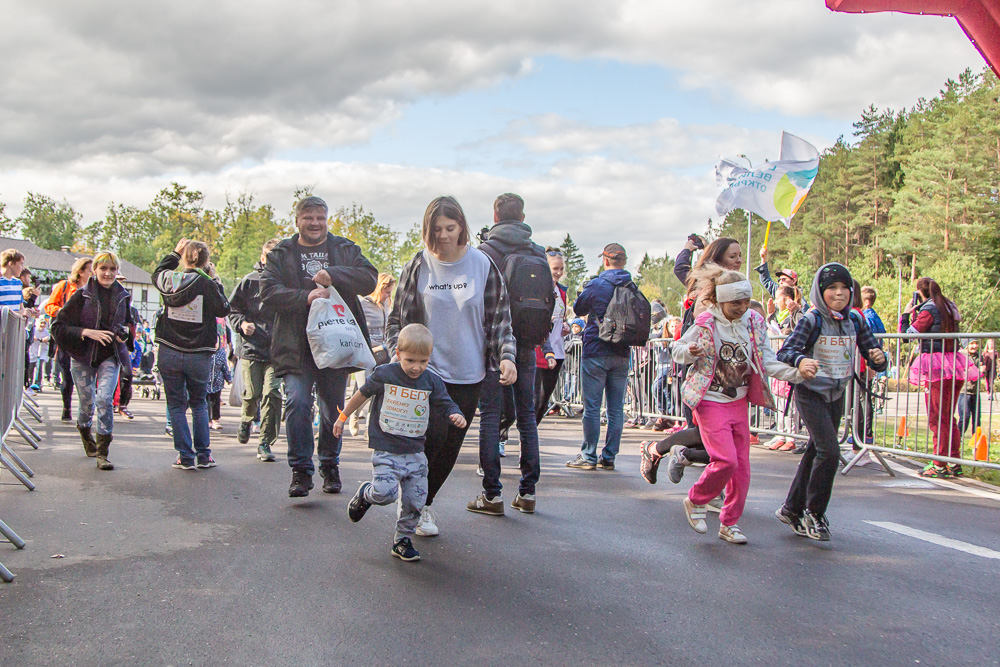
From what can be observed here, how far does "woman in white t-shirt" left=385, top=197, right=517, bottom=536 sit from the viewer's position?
508 centimetres

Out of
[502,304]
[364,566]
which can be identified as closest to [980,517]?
[502,304]

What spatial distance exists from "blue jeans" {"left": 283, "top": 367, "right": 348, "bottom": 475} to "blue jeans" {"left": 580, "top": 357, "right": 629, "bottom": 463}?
106 inches

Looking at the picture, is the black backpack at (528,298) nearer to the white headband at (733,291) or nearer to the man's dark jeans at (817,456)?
the white headband at (733,291)

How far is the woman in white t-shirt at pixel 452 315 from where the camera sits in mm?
5078

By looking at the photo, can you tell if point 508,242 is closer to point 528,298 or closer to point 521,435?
point 528,298

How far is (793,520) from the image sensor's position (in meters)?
5.56

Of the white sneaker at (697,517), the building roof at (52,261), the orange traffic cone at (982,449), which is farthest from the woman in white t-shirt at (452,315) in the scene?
the building roof at (52,261)

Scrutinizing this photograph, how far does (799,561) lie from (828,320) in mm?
1613

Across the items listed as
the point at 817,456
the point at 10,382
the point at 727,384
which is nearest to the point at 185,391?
the point at 10,382

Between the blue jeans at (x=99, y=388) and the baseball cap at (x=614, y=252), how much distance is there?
4.83 metres

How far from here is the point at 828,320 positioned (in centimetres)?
557

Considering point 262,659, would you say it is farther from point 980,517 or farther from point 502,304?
point 980,517

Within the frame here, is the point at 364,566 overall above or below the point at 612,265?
below

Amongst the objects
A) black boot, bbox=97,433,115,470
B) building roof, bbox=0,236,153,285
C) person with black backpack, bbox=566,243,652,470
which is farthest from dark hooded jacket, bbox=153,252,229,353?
building roof, bbox=0,236,153,285
